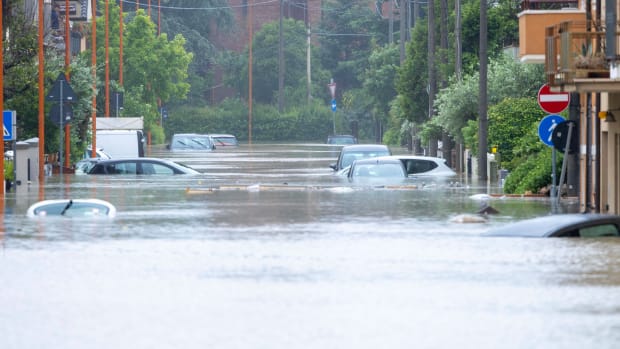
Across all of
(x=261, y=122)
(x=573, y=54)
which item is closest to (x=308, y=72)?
(x=261, y=122)

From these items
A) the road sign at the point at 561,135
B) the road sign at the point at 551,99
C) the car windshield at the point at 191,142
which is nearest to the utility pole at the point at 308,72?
the car windshield at the point at 191,142

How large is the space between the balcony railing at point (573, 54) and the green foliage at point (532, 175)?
611 centimetres

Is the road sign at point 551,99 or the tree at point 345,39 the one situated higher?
the tree at point 345,39

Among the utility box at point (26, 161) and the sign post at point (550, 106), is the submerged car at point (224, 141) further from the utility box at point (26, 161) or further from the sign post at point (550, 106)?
the sign post at point (550, 106)

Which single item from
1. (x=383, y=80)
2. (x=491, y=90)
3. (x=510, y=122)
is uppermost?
(x=383, y=80)

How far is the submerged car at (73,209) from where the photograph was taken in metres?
26.4

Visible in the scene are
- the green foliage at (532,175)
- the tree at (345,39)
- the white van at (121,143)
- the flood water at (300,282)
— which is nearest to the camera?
the flood water at (300,282)

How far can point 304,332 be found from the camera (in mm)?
12547

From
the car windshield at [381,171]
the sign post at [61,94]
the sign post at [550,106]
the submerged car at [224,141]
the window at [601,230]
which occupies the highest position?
the sign post at [61,94]

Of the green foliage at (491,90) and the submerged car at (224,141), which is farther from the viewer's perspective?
the submerged car at (224,141)

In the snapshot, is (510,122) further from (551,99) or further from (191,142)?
(191,142)

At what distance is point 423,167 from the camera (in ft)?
140

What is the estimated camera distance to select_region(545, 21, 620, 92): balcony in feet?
84.5

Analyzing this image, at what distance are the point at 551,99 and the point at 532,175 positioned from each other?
5568mm
